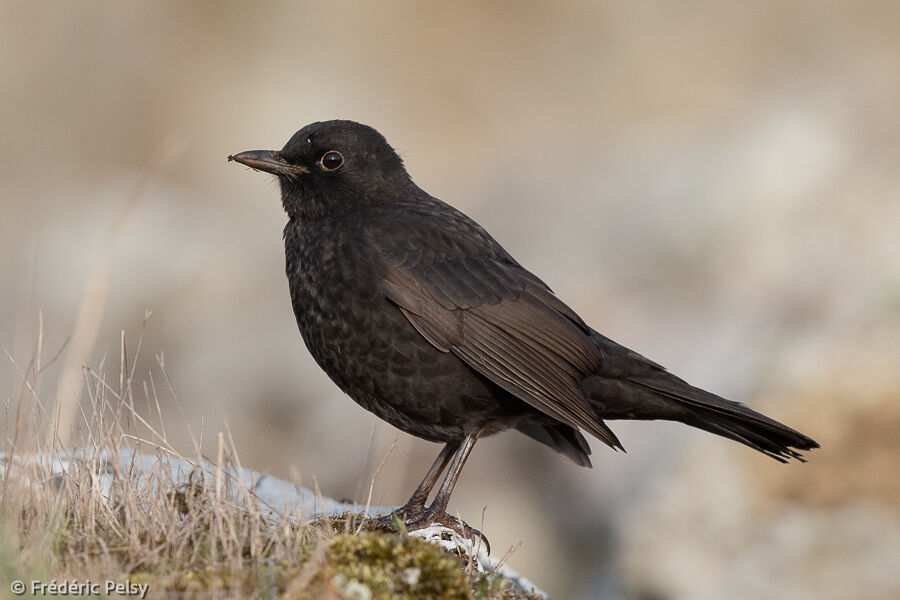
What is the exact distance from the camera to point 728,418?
504 cm

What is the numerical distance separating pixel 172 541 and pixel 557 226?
28.9 feet

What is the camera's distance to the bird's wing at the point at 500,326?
4.71 meters

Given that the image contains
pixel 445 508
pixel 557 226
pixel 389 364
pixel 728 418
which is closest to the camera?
pixel 389 364

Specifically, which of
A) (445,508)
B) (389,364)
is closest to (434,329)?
(389,364)

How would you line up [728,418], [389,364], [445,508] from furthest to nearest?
1. [728,418]
2. [445,508]
3. [389,364]

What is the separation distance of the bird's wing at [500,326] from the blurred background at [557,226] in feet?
2.99

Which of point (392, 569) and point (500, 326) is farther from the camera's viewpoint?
point (500, 326)

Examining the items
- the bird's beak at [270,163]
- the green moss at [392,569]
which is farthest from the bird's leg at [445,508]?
the bird's beak at [270,163]

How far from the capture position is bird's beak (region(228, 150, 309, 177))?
5.17m

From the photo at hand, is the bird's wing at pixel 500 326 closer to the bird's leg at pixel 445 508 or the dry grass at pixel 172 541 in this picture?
the bird's leg at pixel 445 508

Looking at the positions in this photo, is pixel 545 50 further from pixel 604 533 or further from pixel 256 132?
pixel 604 533

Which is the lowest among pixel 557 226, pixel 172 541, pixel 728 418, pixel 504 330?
pixel 172 541

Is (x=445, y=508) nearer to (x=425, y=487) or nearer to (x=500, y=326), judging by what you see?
(x=425, y=487)

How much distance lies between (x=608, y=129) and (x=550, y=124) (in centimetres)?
127
